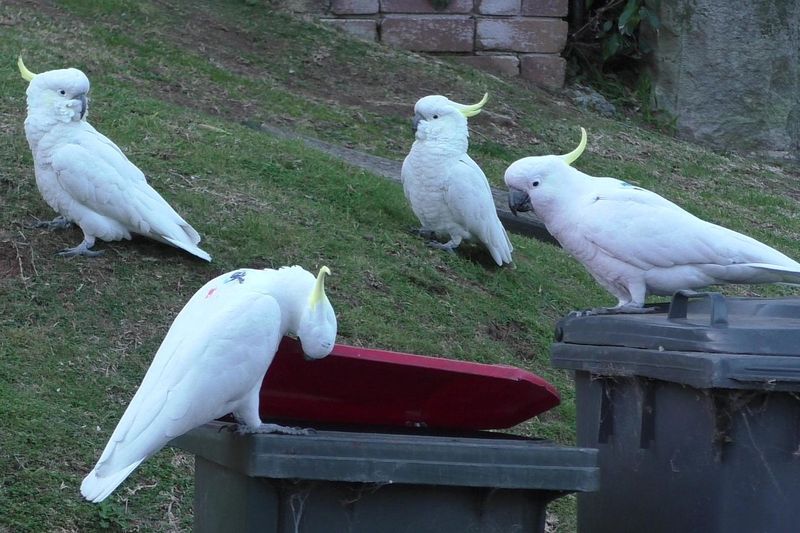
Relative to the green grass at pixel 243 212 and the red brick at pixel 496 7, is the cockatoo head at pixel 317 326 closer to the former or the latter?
the green grass at pixel 243 212

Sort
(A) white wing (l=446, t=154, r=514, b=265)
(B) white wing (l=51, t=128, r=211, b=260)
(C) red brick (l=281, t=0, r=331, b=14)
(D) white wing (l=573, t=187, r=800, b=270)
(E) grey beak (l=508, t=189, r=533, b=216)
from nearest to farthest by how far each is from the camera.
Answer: (D) white wing (l=573, t=187, r=800, b=270) → (E) grey beak (l=508, t=189, r=533, b=216) → (B) white wing (l=51, t=128, r=211, b=260) → (A) white wing (l=446, t=154, r=514, b=265) → (C) red brick (l=281, t=0, r=331, b=14)

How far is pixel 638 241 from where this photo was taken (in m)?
3.11

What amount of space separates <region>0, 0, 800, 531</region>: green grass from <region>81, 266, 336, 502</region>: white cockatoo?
3.24ft

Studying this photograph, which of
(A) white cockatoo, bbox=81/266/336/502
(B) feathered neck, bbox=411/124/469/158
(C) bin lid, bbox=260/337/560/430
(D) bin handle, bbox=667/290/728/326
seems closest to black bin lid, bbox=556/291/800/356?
(D) bin handle, bbox=667/290/728/326

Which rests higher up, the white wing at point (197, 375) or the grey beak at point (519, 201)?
the white wing at point (197, 375)

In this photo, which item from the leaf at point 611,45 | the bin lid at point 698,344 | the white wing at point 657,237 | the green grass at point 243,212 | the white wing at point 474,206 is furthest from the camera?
the leaf at point 611,45

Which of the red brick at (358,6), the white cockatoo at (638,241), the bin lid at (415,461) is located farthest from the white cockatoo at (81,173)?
the red brick at (358,6)

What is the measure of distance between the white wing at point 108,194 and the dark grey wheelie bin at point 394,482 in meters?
2.16

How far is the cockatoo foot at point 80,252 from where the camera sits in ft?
13.6

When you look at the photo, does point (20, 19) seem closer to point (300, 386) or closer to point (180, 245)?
point (180, 245)

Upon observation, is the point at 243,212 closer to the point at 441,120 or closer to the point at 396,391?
the point at 441,120

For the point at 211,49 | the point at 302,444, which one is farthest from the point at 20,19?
the point at 302,444

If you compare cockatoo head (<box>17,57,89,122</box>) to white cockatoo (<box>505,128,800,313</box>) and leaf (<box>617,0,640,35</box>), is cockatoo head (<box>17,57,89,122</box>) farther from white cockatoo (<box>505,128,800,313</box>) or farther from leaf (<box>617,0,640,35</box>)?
leaf (<box>617,0,640,35</box>)

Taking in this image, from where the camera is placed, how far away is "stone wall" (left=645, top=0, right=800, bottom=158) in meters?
8.59
